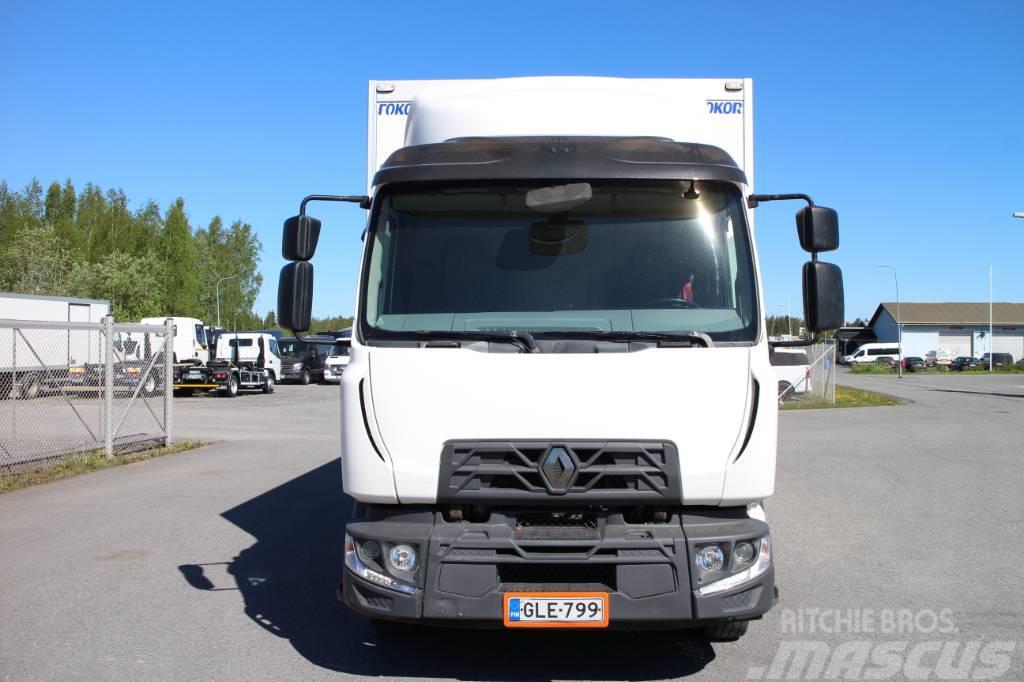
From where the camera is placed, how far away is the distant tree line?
52.7 meters

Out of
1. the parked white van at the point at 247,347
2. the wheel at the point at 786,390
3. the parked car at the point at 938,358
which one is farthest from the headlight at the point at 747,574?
the parked car at the point at 938,358

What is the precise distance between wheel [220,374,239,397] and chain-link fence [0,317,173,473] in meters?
13.3

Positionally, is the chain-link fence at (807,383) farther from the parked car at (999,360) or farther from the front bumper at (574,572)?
the parked car at (999,360)

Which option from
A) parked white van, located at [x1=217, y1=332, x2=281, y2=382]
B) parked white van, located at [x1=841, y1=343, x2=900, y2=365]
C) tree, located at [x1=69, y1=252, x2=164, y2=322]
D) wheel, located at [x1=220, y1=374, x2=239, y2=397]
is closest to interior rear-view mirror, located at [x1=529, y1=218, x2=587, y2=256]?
wheel, located at [x1=220, y1=374, x2=239, y2=397]

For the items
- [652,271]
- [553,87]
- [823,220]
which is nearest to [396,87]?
[553,87]

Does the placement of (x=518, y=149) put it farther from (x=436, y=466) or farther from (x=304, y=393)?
(x=304, y=393)

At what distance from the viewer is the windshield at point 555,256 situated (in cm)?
449

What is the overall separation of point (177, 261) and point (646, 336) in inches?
2845

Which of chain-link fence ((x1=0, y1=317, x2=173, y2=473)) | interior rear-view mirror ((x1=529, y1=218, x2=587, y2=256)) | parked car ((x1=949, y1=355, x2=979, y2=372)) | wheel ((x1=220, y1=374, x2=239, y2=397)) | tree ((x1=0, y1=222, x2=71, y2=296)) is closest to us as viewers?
interior rear-view mirror ((x1=529, y1=218, x2=587, y2=256))

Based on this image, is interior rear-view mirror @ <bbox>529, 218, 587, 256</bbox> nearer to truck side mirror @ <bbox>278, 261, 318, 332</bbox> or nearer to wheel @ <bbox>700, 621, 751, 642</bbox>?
truck side mirror @ <bbox>278, 261, 318, 332</bbox>

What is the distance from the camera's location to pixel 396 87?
6348mm

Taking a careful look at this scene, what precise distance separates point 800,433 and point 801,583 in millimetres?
11267

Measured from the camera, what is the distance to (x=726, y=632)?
4719 mm

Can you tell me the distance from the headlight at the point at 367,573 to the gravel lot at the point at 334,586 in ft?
2.12
